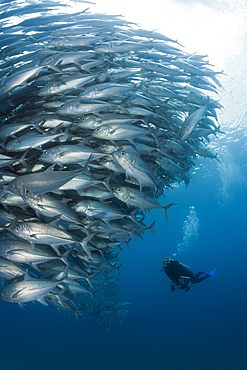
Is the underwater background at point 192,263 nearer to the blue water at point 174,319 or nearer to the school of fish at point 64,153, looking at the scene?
the blue water at point 174,319

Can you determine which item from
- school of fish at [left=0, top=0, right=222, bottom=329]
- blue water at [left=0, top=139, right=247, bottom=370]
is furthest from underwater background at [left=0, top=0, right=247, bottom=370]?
school of fish at [left=0, top=0, right=222, bottom=329]

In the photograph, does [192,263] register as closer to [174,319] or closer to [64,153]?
[174,319]

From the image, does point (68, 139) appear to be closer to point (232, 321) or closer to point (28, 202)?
point (28, 202)

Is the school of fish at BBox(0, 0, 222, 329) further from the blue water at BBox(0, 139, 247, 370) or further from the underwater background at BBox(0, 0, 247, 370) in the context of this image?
the blue water at BBox(0, 139, 247, 370)

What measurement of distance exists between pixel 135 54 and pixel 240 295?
9938 centimetres

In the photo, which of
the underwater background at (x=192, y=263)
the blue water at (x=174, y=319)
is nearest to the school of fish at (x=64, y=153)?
the underwater background at (x=192, y=263)

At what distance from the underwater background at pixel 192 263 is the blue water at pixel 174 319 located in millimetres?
262

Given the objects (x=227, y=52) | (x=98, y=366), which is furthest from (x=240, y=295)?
(x=227, y=52)

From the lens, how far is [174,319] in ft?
224

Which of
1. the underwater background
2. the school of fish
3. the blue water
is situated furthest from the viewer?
the blue water

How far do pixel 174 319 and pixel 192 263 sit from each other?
3471 cm

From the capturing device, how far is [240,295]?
265 ft

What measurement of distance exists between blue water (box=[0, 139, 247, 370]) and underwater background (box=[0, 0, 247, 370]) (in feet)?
0.86

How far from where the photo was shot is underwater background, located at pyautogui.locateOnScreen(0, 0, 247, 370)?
8555 millimetres
